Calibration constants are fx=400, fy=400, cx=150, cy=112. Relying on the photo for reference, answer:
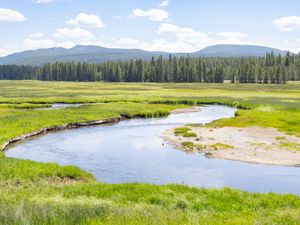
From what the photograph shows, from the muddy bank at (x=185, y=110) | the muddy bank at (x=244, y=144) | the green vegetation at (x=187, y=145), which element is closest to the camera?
the muddy bank at (x=244, y=144)

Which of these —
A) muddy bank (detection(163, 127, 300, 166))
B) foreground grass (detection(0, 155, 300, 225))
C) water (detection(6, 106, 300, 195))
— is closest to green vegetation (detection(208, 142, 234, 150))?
muddy bank (detection(163, 127, 300, 166))

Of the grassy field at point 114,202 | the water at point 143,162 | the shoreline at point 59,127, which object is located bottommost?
the water at point 143,162

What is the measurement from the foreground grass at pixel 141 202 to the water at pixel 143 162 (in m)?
3.22

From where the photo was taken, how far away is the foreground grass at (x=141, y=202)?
46.5 ft

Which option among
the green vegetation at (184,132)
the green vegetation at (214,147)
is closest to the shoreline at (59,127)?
the green vegetation at (184,132)

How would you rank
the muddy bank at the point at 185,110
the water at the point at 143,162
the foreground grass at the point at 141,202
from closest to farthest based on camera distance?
1. the foreground grass at the point at 141,202
2. the water at the point at 143,162
3. the muddy bank at the point at 185,110

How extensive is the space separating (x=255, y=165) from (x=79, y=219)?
85.0 feet

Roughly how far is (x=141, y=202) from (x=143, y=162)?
17378 millimetres

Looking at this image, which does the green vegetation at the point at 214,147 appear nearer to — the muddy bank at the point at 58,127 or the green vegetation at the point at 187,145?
the green vegetation at the point at 187,145

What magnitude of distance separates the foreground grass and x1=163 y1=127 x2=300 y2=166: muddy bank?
1651cm

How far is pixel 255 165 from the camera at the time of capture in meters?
35.8

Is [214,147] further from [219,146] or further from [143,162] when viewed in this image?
[143,162]

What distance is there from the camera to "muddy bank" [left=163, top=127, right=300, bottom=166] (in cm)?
3828

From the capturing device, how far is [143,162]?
3662 centimetres
